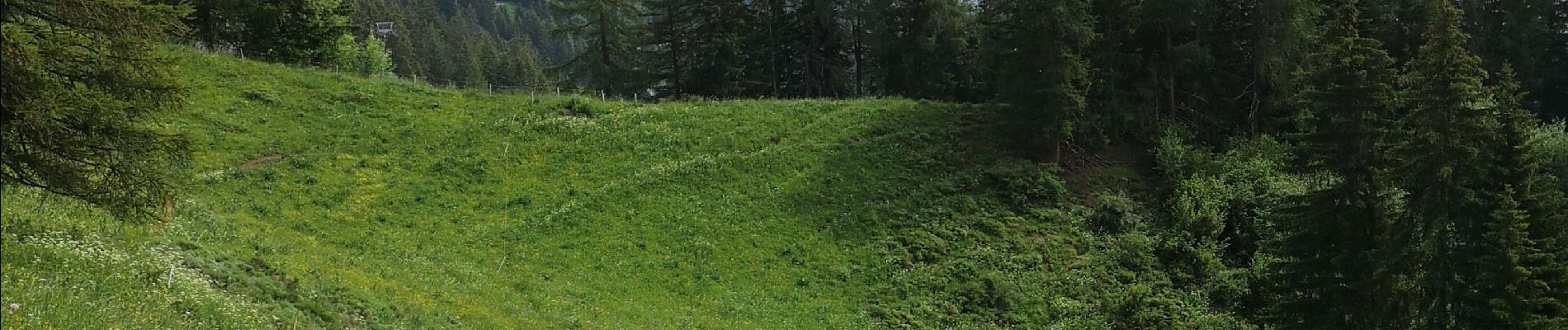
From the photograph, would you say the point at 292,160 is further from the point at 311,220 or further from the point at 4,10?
the point at 4,10

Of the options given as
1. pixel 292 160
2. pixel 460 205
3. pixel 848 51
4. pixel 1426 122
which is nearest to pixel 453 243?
pixel 460 205

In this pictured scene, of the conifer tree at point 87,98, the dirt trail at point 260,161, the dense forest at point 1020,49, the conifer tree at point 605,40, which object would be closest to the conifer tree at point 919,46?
the dense forest at point 1020,49

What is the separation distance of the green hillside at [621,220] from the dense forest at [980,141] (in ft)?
0.61

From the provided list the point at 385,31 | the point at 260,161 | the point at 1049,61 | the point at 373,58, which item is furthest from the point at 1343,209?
the point at 385,31

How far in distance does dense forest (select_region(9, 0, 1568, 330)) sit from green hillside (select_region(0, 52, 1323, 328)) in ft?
0.61

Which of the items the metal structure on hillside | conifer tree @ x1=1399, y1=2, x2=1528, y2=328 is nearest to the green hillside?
conifer tree @ x1=1399, y1=2, x2=1528, y2=328

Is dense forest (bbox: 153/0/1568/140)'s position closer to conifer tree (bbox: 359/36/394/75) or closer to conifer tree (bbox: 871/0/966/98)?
conifer tree (bbox: 871/0/966/98)

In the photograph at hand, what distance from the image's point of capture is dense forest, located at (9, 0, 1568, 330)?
16734 mm

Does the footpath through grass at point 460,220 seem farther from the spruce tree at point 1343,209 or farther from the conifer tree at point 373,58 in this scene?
the conifer tree at point 373,58

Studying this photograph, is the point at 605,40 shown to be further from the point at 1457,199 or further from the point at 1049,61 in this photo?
the point at 1457,199

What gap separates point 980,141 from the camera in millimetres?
38250

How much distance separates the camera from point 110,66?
1311cm

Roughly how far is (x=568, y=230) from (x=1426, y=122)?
2337cm

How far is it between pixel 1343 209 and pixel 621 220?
21.0 metres
